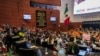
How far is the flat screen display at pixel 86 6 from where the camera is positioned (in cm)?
1145

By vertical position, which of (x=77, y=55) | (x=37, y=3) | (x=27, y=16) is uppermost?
(x=37, y=3)

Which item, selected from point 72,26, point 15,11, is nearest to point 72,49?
point 15,11

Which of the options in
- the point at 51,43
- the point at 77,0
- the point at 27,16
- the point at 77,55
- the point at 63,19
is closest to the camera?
the point at 77,55

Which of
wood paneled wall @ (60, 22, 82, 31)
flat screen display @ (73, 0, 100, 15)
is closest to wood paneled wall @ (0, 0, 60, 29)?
wood paneled wall @ (60, 22, 82, 31)

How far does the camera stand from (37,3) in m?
12.7

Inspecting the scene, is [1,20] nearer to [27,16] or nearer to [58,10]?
[27,16]

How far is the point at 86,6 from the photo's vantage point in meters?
12.5

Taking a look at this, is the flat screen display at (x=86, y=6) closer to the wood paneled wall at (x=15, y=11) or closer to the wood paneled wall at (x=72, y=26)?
the wood paneled wall at (x=72, y=26)

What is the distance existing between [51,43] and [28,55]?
1.54 meters

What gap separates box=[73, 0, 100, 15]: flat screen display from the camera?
11449 mm

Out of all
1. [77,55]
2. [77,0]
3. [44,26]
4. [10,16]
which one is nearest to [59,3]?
[77,0]

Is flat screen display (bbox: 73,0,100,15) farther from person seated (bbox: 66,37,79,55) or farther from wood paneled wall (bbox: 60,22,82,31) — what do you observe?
person seated (bbox: 66,37,79,55)

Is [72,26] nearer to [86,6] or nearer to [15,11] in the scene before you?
[86,6]

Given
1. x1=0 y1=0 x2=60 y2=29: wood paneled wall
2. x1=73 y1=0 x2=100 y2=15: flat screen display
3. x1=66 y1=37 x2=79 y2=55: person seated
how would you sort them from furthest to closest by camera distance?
x1=73 y1=0 x2=100 y2=15: flat screen display, x1=0 y1=0 x2=60 y2=29: wood paneled wall, x1=66 y1=37 x2=79 y2=55: person seated
